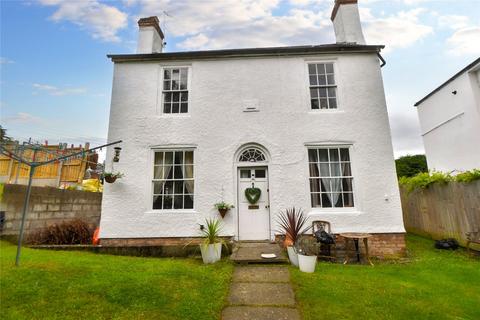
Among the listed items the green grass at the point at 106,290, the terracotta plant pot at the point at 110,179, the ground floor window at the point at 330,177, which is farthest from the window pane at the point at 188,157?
the ground floor window at the point at 330,177

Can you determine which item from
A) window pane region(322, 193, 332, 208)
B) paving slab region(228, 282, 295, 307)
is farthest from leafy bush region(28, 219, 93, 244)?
window pane region(322, 193, 332, 208)

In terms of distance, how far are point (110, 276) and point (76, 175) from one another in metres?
6.33

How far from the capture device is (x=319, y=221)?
7160mm

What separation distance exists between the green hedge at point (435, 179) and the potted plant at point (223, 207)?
24.8ft

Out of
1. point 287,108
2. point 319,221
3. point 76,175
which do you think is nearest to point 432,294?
point 319,221

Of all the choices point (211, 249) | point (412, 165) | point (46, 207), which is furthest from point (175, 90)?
point (412, 165)

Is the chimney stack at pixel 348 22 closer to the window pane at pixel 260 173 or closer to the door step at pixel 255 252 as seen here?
the window pane at pixel 260 173

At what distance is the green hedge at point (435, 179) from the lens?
289 inches

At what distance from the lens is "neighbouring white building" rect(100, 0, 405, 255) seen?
7.37 meters

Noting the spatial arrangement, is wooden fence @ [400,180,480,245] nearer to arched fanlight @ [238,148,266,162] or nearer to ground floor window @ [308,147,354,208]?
ground floor window @ [308,147,354,208]

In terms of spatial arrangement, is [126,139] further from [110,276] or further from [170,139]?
[110,276]

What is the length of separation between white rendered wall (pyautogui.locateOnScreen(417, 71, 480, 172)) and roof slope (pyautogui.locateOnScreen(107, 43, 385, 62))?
7090mm

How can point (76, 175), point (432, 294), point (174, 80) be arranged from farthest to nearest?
point (76, 175), point (174, 80), point (432, 294)

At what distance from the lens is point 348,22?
8.92 metres
